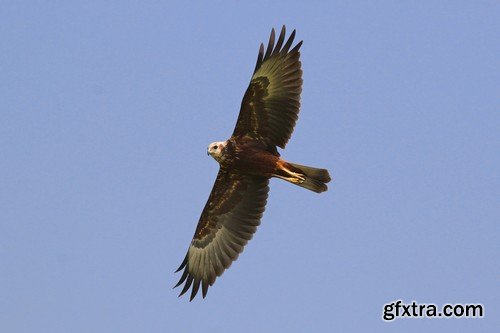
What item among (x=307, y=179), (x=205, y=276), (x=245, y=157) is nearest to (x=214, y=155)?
(x=245, y=157)

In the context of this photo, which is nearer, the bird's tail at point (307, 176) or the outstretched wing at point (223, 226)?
the bird's tail at point (307, 176)

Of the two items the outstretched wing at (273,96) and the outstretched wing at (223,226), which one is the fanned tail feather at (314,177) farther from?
the outstretched wing at (223,226)

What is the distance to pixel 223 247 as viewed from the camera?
1684 centimetres

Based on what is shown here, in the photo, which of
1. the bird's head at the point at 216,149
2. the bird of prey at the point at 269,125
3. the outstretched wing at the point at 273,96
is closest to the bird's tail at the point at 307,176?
the bird of prey at the point at 269,125

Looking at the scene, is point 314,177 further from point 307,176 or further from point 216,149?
point 216,149

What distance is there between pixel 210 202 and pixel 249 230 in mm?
848

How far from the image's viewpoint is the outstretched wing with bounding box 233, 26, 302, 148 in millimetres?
15312

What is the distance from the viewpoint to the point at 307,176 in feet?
50.0

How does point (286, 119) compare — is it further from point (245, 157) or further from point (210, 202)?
point (210, 202)

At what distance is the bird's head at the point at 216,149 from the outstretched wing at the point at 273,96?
33 centimetres

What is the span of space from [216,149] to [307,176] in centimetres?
153

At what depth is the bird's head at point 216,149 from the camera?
15.4 meters

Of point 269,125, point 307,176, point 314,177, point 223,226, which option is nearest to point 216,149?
point 269,125

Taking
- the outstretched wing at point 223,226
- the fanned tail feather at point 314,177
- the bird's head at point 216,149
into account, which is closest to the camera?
the fanned tail feather at point 314,177
